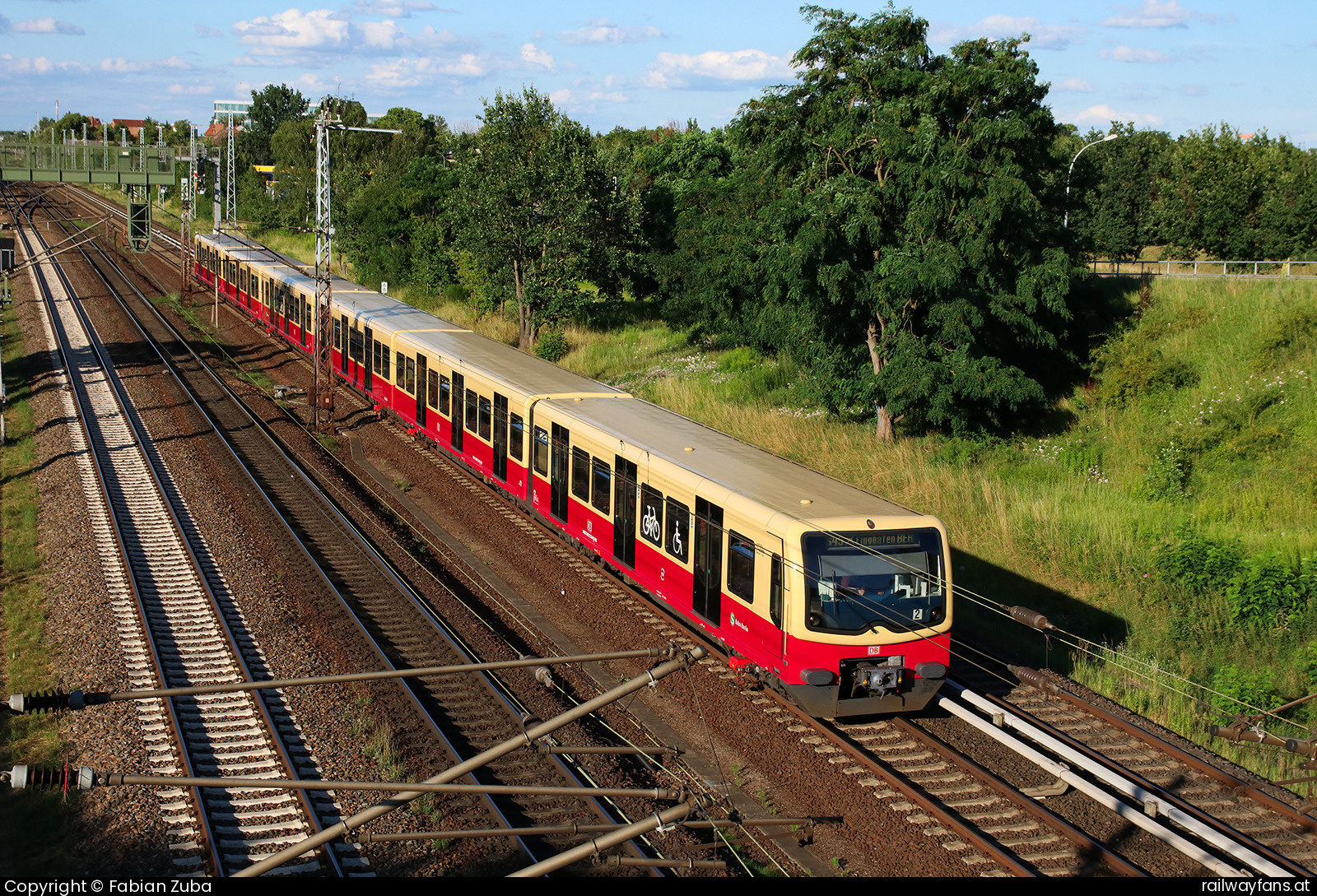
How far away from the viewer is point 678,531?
13938 millimetres

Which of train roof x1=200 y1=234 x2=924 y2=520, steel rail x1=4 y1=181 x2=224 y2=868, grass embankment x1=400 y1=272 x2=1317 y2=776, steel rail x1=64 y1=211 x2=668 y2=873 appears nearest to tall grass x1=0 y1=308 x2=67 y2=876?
steel rail x1=4 y1=181 x2=224 y2=868

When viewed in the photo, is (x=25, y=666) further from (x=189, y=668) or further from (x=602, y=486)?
(x=602, y=486)

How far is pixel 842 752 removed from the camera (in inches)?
456

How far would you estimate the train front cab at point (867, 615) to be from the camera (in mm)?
11383

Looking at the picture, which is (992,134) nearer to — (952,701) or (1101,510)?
(1101,510)

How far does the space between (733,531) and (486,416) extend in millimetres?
9563

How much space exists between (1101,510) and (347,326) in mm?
20288

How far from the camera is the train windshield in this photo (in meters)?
11.4

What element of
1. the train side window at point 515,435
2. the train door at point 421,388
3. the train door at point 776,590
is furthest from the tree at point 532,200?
the train door at point 776,590

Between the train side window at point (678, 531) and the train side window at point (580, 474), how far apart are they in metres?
2.85

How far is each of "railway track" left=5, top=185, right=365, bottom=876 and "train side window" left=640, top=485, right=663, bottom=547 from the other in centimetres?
509

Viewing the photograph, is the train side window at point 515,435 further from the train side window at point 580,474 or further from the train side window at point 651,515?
the train side window at point 651,515

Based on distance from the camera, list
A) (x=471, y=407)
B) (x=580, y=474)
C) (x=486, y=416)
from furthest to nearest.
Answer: (x=471, y=407) → (x=486, y=416) → (x=580, y=474)

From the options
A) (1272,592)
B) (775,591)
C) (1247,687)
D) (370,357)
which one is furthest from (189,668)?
(370,357)
